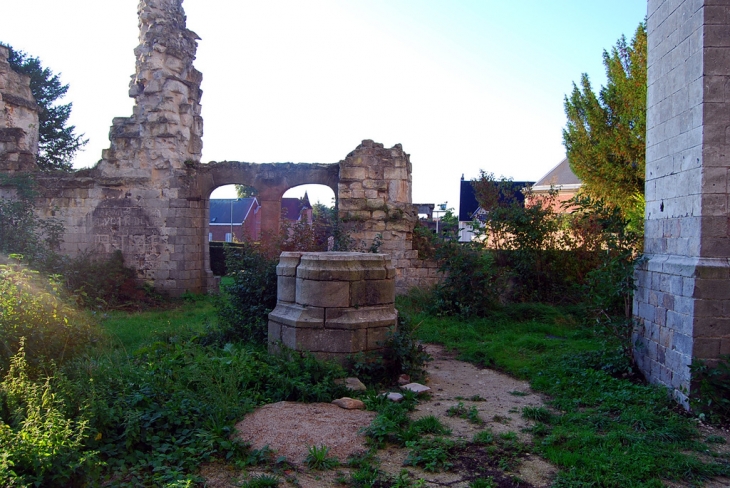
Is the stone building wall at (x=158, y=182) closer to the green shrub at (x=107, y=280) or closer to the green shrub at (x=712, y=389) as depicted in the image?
the green shrub at (x=107, y=280)

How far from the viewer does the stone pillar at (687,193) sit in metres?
5.03

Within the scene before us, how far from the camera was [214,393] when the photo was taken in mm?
4531

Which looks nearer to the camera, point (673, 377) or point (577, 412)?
point (577, 412)

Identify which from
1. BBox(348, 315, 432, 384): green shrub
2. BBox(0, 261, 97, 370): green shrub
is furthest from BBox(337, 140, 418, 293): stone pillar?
BBox(0, 261, 97, 370): green shrub

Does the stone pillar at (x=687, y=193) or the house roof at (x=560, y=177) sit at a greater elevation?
the house roof at (x=560, y=177)

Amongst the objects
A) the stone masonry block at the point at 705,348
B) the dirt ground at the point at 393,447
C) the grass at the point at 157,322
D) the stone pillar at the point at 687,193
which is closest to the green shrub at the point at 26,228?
the grass at the point at 157,322

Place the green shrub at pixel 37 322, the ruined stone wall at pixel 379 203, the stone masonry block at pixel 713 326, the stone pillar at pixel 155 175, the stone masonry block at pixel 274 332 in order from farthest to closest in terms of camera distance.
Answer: the stone pillar at pixel 155 175
the ruined stone wall at pixel 379 203
the stone masonry block at pixel 274 332
the stone masonry block at pixel 713 326
the green shrub at pixel 37 322

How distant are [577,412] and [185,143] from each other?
10944 millimetres

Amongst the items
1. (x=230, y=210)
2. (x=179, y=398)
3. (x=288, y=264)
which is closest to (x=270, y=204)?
(x=288, y=264)

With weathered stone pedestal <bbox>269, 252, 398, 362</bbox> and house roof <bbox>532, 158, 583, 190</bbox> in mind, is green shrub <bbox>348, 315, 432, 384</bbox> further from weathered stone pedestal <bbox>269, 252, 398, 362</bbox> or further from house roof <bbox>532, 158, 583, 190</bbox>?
house roof <bbox>532, 158, 583, 190</bbox>

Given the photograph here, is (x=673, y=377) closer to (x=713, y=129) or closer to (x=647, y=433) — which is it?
(x=647, y=433)

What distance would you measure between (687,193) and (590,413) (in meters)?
2.27

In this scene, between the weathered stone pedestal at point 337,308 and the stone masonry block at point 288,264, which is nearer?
the weathered stone pedestal at point 337,308

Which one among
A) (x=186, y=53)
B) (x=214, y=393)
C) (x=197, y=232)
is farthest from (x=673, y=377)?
(x=186, y=53)
